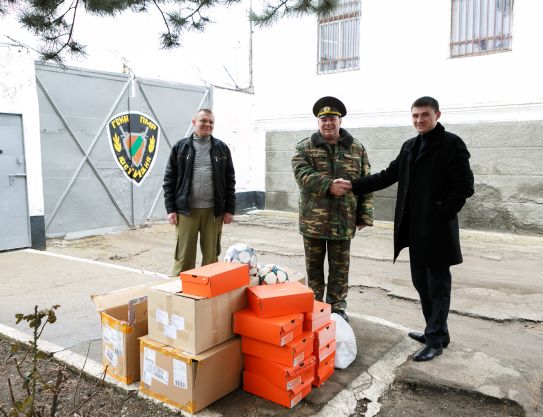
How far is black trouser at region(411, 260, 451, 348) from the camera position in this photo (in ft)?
10.5

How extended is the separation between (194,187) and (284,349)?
2.08 meters

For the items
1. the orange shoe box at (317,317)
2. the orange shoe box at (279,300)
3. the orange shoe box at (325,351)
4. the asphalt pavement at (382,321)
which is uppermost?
the orange shoe box at (279,300)

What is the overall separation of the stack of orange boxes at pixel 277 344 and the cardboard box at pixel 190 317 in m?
0.08

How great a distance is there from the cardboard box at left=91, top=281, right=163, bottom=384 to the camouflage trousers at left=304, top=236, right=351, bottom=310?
1.42 metres

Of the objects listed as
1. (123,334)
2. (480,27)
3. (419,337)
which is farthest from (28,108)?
(480,27)

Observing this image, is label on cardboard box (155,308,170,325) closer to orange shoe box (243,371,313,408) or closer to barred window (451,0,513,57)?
orange shoe box (243,371,313,408)

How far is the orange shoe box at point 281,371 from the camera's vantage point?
256 cm

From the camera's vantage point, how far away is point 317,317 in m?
2.79

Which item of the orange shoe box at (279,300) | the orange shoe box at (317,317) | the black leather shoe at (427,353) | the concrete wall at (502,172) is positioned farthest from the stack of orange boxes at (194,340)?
the concrete wall at (502,172)

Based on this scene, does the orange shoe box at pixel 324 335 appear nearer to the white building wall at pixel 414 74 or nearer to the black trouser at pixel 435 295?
the black trouser at pixel 435 295

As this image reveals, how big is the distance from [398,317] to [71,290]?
3.29 m

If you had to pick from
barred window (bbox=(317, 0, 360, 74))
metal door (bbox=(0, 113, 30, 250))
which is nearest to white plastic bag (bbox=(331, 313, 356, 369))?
metal door (bbox=(0, 113, 30, 250))

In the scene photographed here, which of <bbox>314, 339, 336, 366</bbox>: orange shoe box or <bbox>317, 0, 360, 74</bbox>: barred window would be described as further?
<bbox>317, 0, 360, 74</bbox>: barred window

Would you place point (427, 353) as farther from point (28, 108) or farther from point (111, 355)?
point (28, 108)
